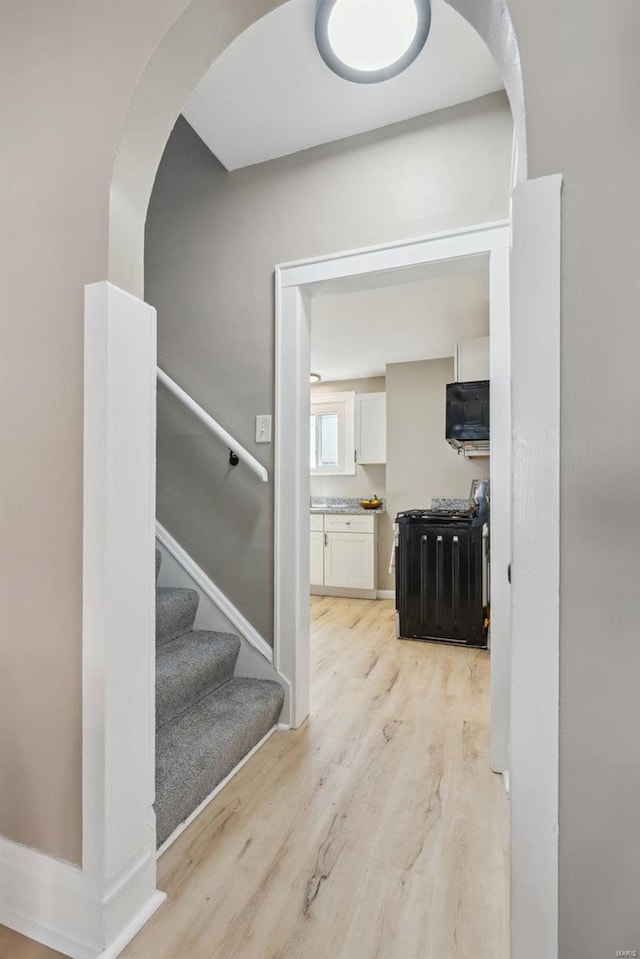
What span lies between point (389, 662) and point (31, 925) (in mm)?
2184

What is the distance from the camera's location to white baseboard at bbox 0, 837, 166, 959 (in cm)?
102

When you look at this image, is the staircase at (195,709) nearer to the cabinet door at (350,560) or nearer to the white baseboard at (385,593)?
the cabinet door at (350,560)

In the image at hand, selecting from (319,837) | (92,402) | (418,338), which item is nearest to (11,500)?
(92,402)

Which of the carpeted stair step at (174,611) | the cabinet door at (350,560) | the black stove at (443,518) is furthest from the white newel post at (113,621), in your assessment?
the cabinet door at (350,560)

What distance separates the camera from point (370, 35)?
5.42ft

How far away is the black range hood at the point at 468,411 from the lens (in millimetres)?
3201

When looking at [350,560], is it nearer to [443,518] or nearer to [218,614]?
[443,518]

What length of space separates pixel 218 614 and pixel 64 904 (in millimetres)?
1227

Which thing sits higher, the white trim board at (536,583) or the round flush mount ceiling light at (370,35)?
the round flush mount ceiling light at (370,35)

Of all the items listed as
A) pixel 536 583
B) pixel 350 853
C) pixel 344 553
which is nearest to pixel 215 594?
pixel 350 853

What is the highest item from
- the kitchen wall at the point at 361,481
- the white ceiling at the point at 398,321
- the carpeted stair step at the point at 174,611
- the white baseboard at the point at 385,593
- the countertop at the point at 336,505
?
the white ceiling at the point at 398,321

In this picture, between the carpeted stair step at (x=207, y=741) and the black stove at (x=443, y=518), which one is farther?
the black stove at (x=443, y=518)

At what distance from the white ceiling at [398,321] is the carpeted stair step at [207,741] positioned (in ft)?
5.93

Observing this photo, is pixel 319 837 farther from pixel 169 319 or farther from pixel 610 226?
pixel 169 319
